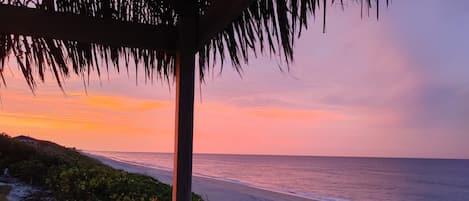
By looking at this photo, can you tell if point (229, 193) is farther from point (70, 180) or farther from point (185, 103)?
point (185, 103)

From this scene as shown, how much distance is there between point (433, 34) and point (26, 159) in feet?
47.2

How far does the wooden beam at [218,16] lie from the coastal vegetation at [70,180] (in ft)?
10.9

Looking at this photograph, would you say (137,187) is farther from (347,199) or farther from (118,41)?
(347,199)

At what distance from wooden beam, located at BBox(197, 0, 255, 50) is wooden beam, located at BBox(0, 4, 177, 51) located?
0.63ft

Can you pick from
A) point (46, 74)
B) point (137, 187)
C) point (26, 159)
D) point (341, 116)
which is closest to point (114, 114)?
point (26, 159)

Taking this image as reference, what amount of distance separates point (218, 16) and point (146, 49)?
50 cm

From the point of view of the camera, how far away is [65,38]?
2.01m

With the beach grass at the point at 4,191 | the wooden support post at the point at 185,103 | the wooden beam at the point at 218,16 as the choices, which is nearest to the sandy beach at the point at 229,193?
the beach grass at the point at 4,191

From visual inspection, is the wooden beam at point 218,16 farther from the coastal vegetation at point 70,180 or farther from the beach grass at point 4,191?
the beach grass at point 4,191

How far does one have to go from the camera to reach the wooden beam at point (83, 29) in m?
1.95

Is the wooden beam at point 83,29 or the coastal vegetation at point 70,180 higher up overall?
the wooden beam at point 83,29

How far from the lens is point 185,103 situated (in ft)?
6.63

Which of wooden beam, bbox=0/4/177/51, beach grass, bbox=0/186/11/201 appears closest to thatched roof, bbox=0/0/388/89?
wooden beam, bbox=0/4/177/51

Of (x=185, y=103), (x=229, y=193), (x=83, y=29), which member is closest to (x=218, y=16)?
(x=185, y=103)
